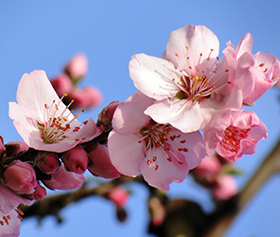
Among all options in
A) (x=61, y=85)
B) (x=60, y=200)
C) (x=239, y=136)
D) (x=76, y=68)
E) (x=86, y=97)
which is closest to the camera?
(x=239, y=136)

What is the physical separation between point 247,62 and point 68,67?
2081 millimetres

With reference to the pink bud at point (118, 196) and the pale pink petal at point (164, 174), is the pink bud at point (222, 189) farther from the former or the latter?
the pale pink petal at point (164, 174)

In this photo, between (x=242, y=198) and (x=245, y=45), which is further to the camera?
(x=242, y=198)

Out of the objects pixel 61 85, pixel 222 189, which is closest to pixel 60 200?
pixel 61 85

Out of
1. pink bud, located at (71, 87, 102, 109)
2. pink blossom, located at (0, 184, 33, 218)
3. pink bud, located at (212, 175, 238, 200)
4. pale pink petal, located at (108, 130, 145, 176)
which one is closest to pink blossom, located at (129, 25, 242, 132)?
pale pink petal, located at (108, 130, 145, 176)

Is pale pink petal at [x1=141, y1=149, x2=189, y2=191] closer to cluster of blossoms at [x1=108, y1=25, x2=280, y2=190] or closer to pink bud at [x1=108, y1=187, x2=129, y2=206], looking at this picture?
cluster of blossoms at [x1=108, y1=25, x2=280, y2=190]

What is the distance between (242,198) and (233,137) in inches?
80.2

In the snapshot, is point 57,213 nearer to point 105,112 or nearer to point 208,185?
point 105,112

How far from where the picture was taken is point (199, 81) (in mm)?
705

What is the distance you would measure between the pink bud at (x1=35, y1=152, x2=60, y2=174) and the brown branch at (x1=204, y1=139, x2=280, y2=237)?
2193 mm

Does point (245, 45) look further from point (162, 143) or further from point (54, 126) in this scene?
point (54, 126)

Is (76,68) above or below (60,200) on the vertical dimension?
above

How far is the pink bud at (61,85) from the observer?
207 cm

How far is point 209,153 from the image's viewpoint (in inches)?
25.5
